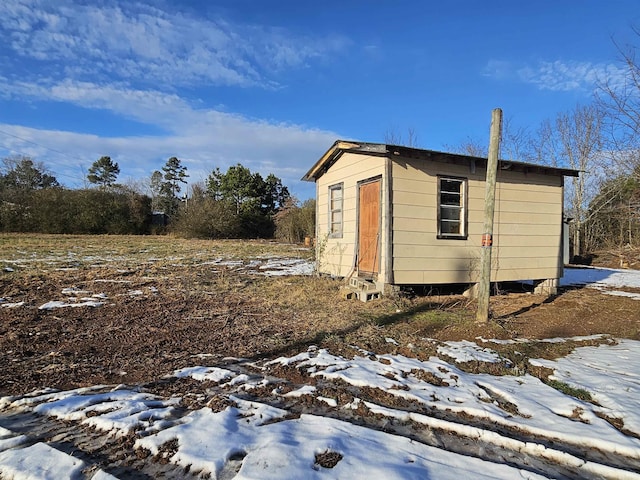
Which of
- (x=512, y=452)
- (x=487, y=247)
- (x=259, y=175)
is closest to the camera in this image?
(x=512, y=452)

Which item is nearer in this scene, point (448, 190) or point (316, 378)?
point (316, 378)

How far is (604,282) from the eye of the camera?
10102 mm

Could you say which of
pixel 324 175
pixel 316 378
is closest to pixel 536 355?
pixel 316 378

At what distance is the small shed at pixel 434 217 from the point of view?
7.00 m

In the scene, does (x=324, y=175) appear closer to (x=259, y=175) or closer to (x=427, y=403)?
(x=427, y=403)

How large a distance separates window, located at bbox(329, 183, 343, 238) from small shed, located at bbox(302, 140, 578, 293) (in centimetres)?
4

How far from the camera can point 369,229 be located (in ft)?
25.3

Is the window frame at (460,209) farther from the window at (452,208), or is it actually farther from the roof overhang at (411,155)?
the roof overhang at (411,155)

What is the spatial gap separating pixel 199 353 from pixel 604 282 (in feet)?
36.3

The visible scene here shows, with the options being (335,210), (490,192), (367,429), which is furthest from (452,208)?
(367,429)

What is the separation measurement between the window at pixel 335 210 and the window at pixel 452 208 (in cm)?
247

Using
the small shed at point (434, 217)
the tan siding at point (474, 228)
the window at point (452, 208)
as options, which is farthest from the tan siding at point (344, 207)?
the window at point (452, 208)

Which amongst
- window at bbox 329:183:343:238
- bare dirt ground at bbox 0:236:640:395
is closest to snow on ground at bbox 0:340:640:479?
bare dirt ground at bbox 0:236:640:395

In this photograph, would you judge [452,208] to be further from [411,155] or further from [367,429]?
[367,429]
